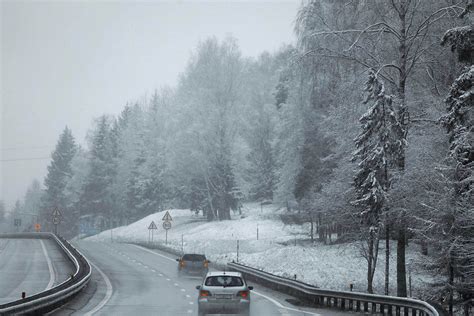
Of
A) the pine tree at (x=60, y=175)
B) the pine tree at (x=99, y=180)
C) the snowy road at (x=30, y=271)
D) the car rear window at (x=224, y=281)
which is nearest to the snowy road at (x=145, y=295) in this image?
the car rear window at (x=224, y=281)

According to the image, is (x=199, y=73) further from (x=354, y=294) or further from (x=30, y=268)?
(x=354, y=294)

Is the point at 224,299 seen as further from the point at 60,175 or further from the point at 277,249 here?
the point at 60,175

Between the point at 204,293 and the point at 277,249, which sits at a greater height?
the point at 204,293

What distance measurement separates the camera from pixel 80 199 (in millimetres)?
114062

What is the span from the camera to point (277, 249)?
42688mm

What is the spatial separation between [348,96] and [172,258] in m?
24.5

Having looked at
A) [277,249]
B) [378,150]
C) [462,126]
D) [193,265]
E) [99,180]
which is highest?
[99,180]

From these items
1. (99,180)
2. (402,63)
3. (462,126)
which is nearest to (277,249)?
(402,63)

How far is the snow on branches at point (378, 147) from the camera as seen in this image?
917 inches

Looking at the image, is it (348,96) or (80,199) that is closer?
(348,96)

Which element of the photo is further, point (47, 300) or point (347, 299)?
point (347, 299)

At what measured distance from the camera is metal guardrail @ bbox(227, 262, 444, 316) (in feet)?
59.3

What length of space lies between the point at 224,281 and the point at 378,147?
27.6 ft

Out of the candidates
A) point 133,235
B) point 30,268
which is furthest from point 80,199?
point 30,268
